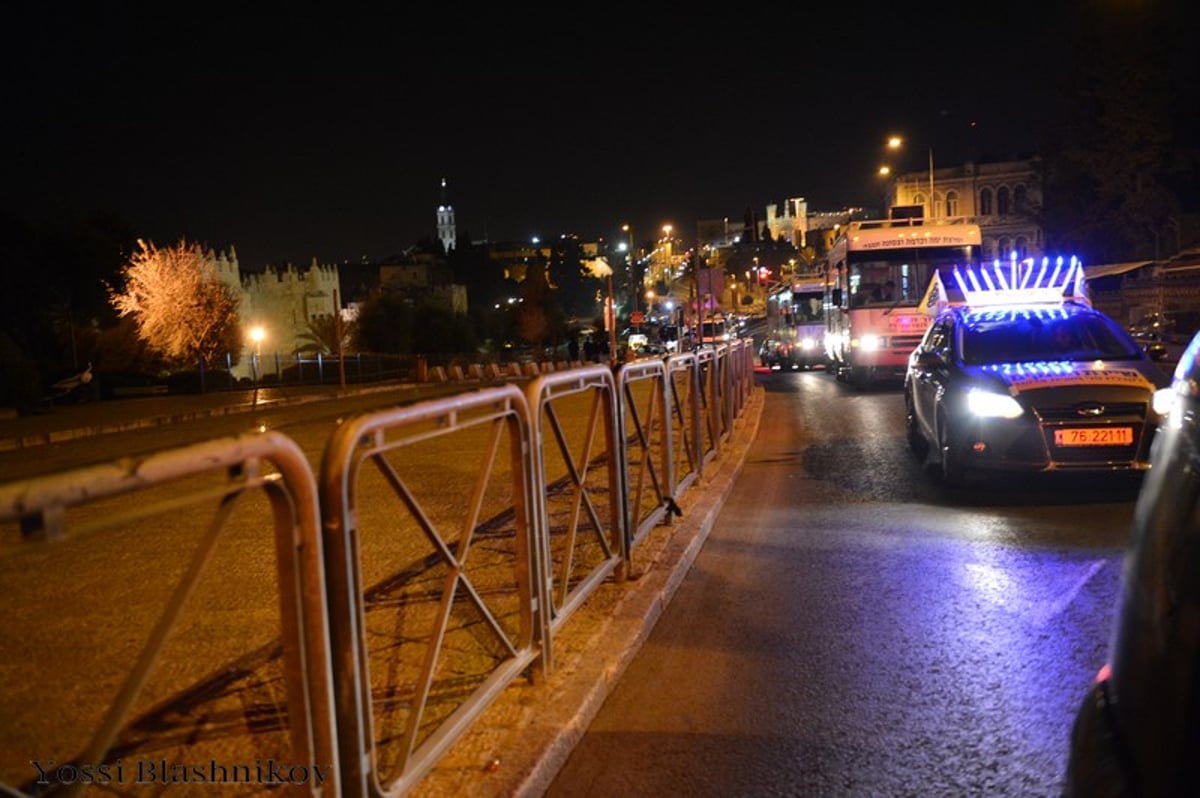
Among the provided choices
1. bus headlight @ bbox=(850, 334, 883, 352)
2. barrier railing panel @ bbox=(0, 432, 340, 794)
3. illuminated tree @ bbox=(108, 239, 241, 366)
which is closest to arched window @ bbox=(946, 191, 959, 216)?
illuminated tree @ bbox=(108, 239, 241, 366)

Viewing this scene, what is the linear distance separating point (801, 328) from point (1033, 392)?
31639 millimetres

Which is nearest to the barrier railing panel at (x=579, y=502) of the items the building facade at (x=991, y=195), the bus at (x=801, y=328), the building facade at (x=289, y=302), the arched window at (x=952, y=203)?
the bus at (x=801, y=328)

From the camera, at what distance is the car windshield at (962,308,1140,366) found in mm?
10016

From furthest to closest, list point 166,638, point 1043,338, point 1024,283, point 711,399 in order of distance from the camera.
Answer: point 1024,283
point 711,399
point 1043,338
point 166,638

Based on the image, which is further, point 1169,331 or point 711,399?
point 1169,331

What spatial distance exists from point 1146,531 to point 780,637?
3.62 m

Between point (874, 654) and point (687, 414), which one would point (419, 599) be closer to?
point (874, 654)

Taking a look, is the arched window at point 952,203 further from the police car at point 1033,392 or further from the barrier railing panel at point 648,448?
the barrier railing panel at point 648,448

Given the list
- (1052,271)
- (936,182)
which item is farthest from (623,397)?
(936,182)

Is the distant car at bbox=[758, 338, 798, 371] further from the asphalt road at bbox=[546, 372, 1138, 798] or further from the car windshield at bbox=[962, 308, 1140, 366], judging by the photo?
the asphalt road at bbox=[546, 372, 1138, 798]

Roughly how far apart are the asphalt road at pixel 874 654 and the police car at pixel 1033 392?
47 centimetres

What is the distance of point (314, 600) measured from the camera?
280cm

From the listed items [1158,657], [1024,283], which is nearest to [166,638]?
[1158,657]

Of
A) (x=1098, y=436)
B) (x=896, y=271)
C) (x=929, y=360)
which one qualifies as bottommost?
(x=1098, y=436)
